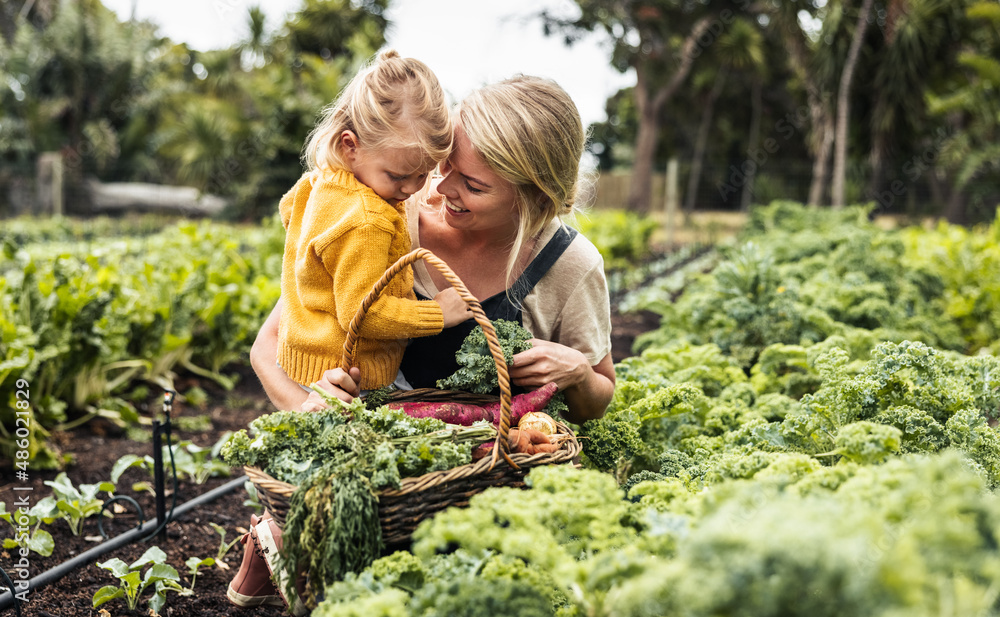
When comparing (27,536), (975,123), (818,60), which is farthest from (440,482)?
(818,60)

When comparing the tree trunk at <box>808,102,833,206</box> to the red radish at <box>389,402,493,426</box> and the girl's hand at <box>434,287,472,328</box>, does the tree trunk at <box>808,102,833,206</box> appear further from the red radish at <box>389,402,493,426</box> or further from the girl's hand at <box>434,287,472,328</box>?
the red radish at <box>389,402,493,426</box>

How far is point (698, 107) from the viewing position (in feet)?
87.2

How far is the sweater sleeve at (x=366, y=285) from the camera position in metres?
1.96

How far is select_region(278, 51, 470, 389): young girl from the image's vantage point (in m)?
1.98

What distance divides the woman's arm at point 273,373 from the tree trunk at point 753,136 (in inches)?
794

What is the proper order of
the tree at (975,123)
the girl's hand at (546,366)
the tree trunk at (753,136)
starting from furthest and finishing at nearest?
the tree trunk at (753,136), the tree at (975,123), the girl's hand at (546,366)

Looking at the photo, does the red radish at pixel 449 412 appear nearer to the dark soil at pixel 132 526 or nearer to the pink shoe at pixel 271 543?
the pink shoe at pixel 271 543

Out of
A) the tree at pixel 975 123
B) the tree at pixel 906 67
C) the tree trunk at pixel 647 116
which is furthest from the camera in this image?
the tree trunk at pixel 647 116

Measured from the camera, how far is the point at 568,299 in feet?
7.86

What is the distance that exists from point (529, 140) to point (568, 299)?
0.56 meters

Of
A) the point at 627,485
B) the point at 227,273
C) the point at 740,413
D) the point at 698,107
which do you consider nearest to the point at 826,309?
the point at 740,413

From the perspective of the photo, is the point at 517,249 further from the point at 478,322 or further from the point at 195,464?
the point at 195,464

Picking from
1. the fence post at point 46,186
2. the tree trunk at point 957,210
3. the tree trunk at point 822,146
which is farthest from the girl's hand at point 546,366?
the tree trunk at point 957,210

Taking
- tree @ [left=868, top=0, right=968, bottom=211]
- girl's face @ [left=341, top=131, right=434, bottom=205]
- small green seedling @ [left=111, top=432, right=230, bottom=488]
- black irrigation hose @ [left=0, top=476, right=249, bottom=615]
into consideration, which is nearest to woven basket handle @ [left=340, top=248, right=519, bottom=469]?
girl's face @ [left=341, top=131, right=434, bottom=205]
